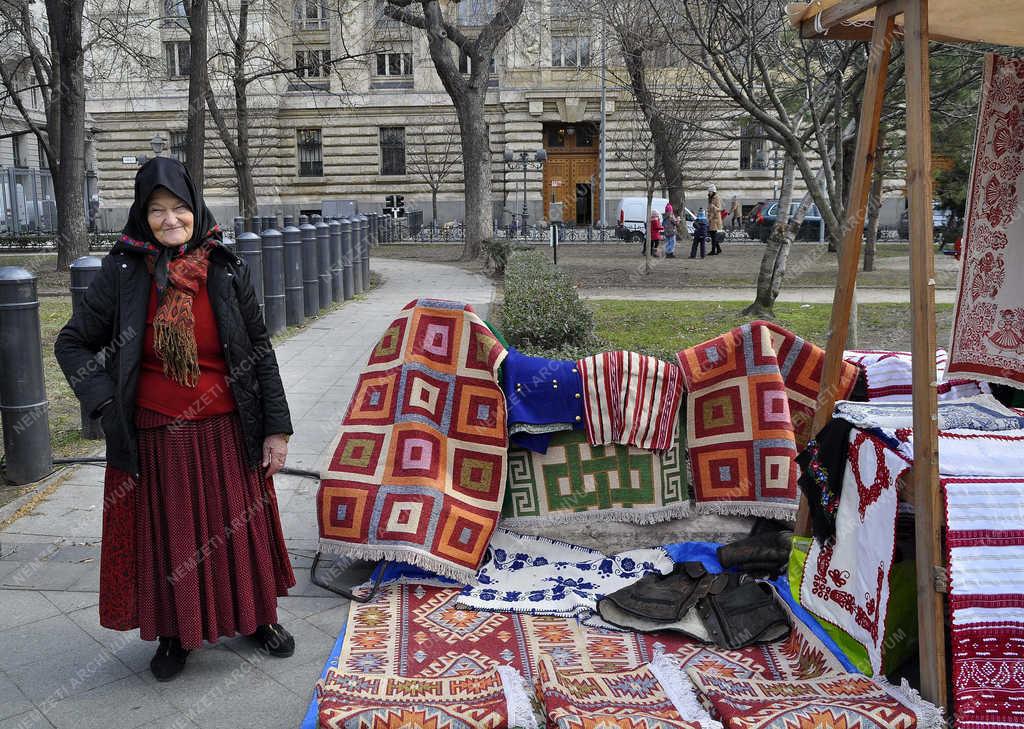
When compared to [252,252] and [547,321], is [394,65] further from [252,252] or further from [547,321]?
[547,321]

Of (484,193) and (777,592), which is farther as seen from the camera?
(484,193)

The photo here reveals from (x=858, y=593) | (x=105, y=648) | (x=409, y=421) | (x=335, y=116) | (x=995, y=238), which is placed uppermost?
(x=335, y=116)

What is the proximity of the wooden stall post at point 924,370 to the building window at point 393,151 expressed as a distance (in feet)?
124

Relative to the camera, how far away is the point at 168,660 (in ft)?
Result: 11.6

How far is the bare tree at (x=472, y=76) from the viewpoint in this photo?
20141 millimetres

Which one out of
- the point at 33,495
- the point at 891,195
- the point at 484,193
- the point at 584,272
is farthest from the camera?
the point at 891,195

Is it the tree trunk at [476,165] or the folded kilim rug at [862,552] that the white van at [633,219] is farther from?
the folded kilim rug at [862,552]

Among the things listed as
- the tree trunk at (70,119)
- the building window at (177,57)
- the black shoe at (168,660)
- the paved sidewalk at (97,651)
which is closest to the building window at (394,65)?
the building window at (177,57)

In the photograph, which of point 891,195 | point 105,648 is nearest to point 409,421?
point 105,648

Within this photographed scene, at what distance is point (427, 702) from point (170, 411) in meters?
1.37

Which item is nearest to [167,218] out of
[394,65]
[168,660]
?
[168,660]

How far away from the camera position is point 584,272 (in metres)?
20.8

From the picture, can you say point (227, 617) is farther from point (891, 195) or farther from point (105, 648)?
point (891, 195)

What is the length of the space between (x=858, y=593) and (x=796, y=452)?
1.26 metres
